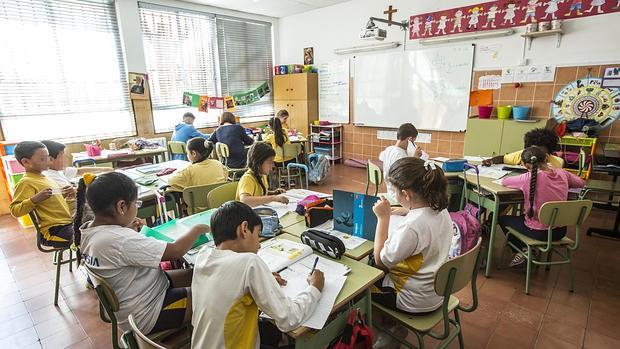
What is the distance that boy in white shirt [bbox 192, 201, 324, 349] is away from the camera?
1.08 metres

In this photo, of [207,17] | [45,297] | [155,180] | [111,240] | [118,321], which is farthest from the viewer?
[207,17]

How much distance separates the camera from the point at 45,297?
2.60 meters

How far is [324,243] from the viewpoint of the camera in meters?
1.57

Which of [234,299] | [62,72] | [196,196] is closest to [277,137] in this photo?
[196,196]

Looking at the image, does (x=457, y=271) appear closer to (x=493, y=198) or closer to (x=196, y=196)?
(x=493, y=198)

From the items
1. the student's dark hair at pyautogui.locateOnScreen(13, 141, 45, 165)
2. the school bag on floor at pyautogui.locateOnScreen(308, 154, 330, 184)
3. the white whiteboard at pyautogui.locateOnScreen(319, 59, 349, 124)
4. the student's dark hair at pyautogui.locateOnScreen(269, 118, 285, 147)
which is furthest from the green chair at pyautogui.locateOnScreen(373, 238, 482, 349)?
the white whiteboard at pyautogui.locateOnScreen(319, 59, 349, 124)

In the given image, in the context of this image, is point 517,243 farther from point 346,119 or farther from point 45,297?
point 346,119

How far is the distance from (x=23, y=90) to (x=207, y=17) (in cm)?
319

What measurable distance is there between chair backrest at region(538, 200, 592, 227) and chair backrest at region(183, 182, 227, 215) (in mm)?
2394

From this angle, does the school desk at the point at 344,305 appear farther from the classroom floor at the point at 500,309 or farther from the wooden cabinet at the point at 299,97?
the wooden cabinet at the point at 299,97

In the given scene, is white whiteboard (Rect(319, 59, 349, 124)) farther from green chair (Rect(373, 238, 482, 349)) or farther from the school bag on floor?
green chair (Rect(373, 238, 482, 349))

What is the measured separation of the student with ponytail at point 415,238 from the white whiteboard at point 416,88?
4.05 m

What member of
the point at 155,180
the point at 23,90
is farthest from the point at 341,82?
the point at 23,90

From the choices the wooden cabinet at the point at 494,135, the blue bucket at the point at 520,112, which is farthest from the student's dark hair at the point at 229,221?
the blue bucket at the point at 520,112
